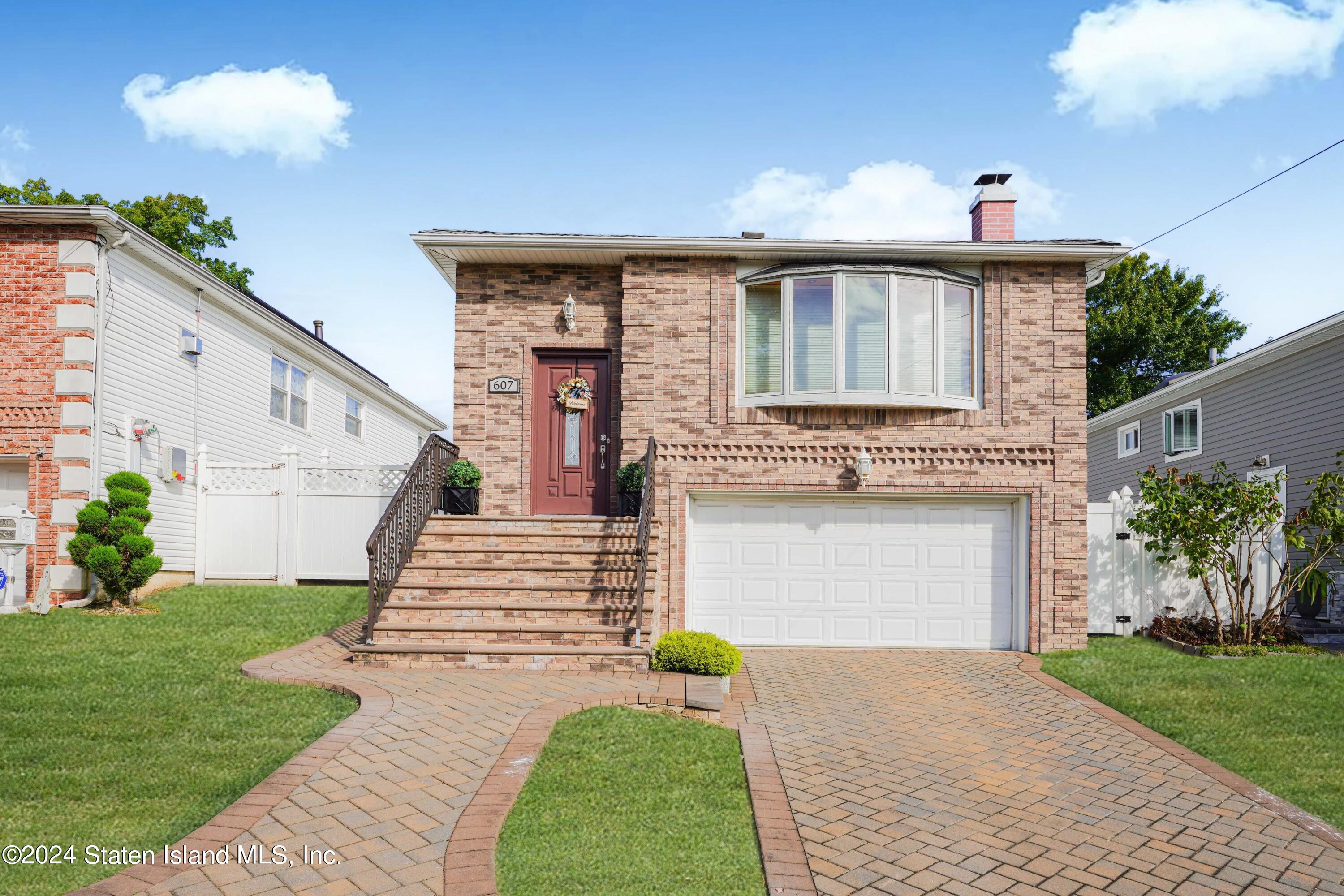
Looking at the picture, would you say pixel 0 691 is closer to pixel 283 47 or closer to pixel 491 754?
pixel 491 754

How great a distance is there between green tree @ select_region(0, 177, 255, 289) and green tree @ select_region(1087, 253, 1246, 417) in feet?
88.4

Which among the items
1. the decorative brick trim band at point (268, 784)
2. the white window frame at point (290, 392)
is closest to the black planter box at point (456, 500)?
the decorative brick trim band at point (268, 784)

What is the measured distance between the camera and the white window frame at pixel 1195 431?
16516 millimetres

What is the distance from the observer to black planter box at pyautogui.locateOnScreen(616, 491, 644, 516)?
1036 cm

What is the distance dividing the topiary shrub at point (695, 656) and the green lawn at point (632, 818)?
1.64 m

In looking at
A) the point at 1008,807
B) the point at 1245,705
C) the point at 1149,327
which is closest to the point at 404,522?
the point at 1008,807

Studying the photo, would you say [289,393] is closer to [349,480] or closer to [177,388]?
[177,388]

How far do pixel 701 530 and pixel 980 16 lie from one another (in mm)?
7047

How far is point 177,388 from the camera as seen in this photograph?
12.6 meters

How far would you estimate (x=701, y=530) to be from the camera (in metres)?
10.9

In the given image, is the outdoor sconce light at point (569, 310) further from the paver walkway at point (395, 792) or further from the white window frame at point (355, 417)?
the white window frame at point (355, 417)

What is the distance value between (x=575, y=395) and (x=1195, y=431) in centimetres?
1283

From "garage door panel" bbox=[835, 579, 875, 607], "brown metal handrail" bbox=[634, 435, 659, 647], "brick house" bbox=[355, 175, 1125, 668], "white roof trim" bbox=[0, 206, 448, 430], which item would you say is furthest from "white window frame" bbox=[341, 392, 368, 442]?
"garage door panel" bbox=[835, 579, 875, 607]

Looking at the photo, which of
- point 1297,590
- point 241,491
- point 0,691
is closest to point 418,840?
point 0,691
